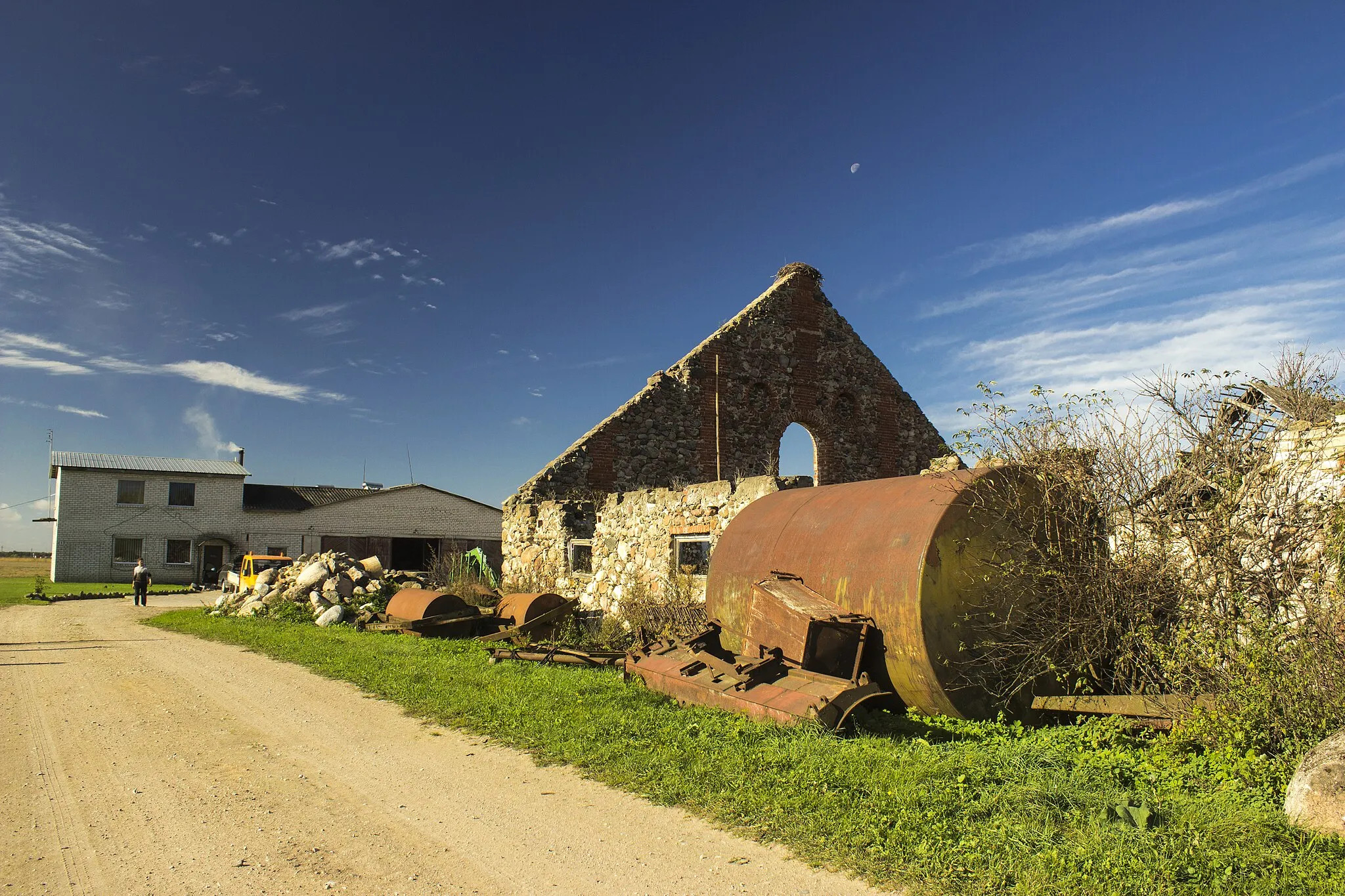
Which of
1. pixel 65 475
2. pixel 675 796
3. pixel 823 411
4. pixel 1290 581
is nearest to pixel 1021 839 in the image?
pixel 675 796

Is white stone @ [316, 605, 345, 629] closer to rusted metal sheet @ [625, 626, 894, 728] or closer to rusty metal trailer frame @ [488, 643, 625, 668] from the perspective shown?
rusty metal trailer frame @ [488, 643, 625, 668]

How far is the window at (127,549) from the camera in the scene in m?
32.5

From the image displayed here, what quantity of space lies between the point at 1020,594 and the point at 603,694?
3.64 m

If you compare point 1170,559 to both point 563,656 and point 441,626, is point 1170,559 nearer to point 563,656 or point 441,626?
point 563,656

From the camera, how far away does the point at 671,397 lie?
669 inches

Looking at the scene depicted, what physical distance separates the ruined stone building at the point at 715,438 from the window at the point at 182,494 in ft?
81.6

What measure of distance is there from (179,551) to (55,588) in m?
5.73

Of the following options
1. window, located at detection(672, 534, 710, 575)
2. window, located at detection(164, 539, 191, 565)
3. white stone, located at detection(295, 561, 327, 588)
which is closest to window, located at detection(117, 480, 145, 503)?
window, located at detection(164, 539, 191, 565)

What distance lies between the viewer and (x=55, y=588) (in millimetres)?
28062

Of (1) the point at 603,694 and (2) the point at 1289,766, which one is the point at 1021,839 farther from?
(1) the point at 603,694

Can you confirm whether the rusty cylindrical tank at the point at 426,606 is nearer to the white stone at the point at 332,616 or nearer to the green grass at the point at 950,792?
the white stone at the point at 332,616

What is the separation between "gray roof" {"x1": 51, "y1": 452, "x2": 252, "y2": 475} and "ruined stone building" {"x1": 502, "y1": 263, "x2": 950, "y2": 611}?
25.1m

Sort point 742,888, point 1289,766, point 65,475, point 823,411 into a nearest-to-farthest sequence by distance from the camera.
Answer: point 742,888 → point 1289,766 → point 823,411 → point 65,475

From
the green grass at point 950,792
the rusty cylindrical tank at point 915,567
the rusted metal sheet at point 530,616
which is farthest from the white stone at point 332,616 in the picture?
the rusty cylindrical tank at point 915,567
